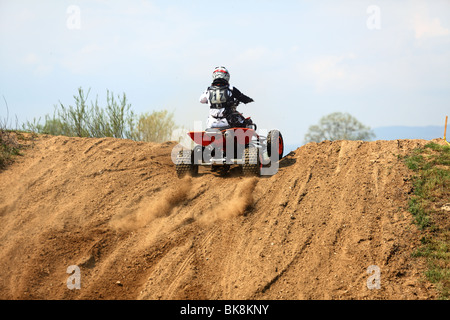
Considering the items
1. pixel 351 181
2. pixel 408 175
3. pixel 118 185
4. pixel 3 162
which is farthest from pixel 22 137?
pixel 408 175

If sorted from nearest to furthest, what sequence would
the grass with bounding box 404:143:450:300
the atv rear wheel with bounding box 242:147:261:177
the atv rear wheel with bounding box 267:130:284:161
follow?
the grass with bounding box 404:143:450:300 → the atv rear wheel with bounding box 242:147:261:177 → the atv rear wheel with bounding box 267:130:284:161

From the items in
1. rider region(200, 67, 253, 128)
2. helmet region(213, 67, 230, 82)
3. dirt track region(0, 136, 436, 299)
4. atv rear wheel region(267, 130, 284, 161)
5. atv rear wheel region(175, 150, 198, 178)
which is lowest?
dirt track region(0, 136, 436, 299)

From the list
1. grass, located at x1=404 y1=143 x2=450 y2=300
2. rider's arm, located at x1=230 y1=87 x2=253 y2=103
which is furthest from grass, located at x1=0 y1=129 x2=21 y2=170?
grass, located at x1=404 y1=143 x2=450 y2=300

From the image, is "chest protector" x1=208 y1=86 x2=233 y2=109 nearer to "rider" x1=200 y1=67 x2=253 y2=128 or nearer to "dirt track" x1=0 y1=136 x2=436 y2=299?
"rider" x1=200 y1=67 x2=253 y2=128

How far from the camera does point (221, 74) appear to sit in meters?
9.49

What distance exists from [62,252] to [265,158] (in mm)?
4561

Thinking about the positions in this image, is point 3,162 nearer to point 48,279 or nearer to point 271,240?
point 48,279

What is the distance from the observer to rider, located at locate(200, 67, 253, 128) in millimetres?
9219

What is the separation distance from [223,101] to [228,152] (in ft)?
4.01

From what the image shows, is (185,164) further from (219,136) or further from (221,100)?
(221,100)

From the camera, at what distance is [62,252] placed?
666cm

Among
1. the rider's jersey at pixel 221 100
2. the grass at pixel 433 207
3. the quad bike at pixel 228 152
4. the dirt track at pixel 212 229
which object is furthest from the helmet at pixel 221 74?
the grass at pixel 433 207
